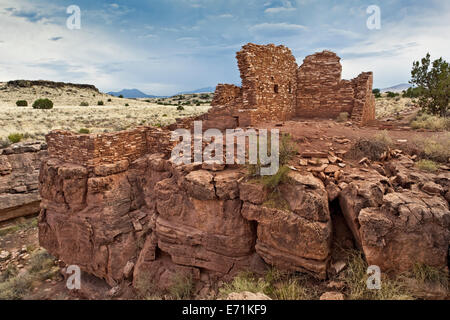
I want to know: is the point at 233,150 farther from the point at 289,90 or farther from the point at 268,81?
the point at 289,90

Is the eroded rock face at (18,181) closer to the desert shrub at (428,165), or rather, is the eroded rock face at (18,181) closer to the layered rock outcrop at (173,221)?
the layered rock outcrop at (173,221)

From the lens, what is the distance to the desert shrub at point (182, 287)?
5.55 metres

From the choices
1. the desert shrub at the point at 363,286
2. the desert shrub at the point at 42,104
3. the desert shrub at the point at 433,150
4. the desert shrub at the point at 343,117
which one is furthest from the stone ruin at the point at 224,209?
the desert shrub at the point at 42,104

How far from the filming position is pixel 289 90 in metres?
11.1

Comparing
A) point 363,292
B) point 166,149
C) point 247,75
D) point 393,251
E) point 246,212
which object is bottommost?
point 363,292

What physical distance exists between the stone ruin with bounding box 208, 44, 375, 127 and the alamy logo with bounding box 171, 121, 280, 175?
2463 millimetres

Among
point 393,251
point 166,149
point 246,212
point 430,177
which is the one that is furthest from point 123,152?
point 430,177

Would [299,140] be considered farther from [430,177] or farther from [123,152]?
[123,152]

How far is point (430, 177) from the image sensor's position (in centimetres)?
499

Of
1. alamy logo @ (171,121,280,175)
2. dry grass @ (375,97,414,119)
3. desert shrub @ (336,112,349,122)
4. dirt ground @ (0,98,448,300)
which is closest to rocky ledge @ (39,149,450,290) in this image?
alamy logo @ (171,121,280,175)

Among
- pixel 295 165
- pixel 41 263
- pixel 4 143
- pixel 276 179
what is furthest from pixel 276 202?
pixel 4 143

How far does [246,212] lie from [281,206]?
2.36 feet

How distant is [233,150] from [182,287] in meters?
3.33

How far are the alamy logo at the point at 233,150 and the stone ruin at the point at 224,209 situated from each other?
288mm
